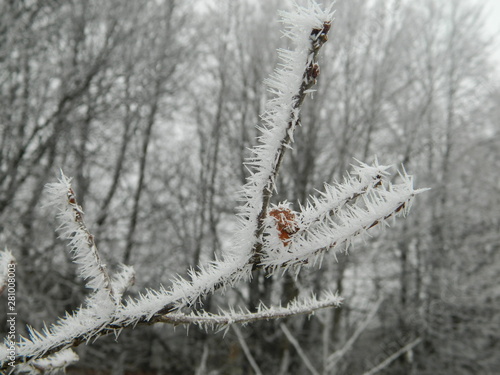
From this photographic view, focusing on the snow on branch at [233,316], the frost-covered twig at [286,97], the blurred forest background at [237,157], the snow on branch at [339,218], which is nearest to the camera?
the frost-covered twig at [286,97]

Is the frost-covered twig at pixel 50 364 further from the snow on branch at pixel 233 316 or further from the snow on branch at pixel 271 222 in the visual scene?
the snow on branch at pixel 233 316

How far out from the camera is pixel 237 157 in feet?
20.7

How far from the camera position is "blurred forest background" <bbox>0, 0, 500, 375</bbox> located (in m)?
5.11

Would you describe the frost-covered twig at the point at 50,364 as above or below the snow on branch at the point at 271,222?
below

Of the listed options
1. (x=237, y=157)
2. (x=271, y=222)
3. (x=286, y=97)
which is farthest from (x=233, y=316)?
(x=237, y=157)

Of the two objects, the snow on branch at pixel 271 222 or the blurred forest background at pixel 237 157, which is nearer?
the snow on branch at pixel 271 222

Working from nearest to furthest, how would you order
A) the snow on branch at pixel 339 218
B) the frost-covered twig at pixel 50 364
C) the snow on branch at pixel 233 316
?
the snow on branch at pixel 339 218, the snow on branch at pixel 233 316, the frost-covered twig at pixel 50 364

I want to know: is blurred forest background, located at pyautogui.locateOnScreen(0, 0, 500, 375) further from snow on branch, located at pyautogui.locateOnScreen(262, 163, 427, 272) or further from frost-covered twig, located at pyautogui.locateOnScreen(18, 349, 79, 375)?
snow on branch, located at pyautogui.locateOnScreen(262, 163, 427, 272)

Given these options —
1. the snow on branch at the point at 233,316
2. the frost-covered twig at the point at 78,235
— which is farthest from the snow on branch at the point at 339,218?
the frost-covered twig at the point at 78,235

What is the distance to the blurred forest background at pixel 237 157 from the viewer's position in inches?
201

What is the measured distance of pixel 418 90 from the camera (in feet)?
28.0

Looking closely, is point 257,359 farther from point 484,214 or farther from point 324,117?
point 484,214

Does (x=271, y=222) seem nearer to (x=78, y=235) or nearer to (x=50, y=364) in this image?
(x=78, y=235)

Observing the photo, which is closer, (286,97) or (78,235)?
(286,97)
